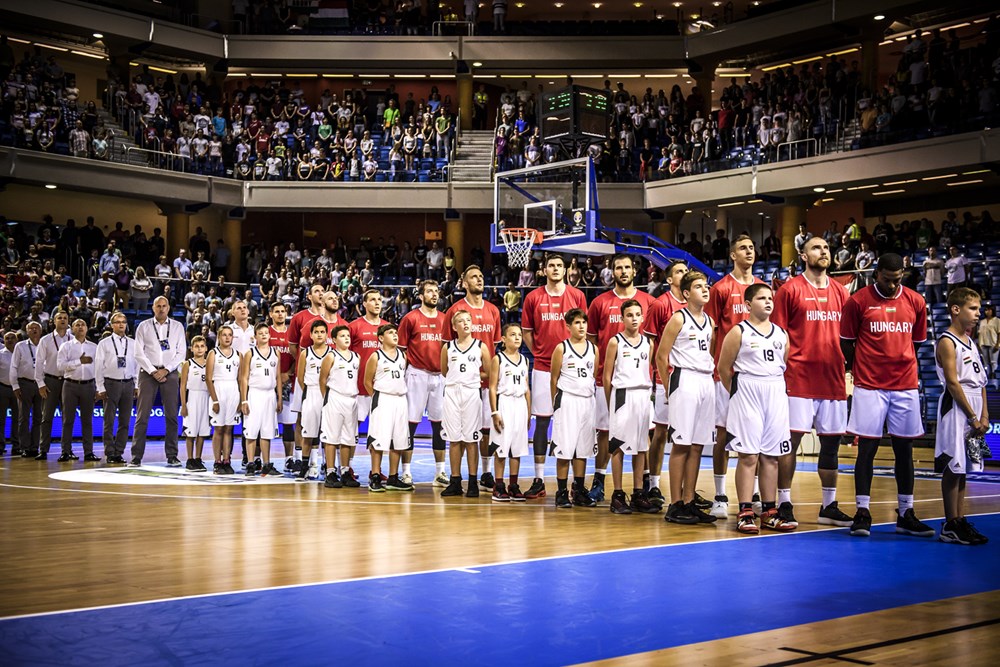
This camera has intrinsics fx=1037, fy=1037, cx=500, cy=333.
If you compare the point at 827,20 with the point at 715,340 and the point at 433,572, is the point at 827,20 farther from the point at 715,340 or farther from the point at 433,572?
the point at 433,572

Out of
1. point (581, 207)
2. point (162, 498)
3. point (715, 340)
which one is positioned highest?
point (581, 207)

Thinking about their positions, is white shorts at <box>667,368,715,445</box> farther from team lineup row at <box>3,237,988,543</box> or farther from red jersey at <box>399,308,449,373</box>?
red jersey at <box>399,308,449,373</box>

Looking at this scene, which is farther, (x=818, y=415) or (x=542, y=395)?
(x=542, y=395)

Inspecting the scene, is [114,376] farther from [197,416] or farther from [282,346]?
[282,346]

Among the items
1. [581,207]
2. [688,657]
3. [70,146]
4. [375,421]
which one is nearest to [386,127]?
[70,146]

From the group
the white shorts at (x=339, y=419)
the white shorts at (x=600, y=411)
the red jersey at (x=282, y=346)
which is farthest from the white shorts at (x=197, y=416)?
the white shorts at (x=600, y=411)

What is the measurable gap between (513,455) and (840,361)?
139 inches

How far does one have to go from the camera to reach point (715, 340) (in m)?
9.97

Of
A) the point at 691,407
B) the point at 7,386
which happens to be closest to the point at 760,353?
the point at 691,407

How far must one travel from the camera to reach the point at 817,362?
30.5ft

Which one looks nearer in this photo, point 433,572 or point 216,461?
point 433,572

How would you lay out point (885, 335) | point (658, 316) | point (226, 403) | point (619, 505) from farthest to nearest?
1. point (226, 403)
2. point (658, 316)
3. point (619, 505)
4. point (885, 335)

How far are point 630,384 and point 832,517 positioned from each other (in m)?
2.26

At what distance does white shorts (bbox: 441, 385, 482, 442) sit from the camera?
1137cm
